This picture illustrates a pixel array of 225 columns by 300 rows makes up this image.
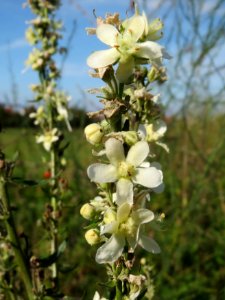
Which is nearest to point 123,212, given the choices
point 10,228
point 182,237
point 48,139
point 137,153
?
point 137,153

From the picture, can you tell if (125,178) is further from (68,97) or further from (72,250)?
(72,250)

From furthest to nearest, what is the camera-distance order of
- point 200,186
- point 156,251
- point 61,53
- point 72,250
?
point 72,250, point 200,186, point 61,53, point 156,251

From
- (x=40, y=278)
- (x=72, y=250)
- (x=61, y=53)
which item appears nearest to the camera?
(x=40, y=278)

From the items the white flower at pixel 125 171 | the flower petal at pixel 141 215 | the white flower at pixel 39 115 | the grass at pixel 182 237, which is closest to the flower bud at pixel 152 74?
the white flower at pixel 125 171

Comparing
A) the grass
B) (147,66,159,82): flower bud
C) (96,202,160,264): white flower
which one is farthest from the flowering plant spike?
the grass

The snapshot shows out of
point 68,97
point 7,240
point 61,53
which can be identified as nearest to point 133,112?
point 7,240

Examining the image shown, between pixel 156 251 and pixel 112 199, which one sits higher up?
pixel 112 199
